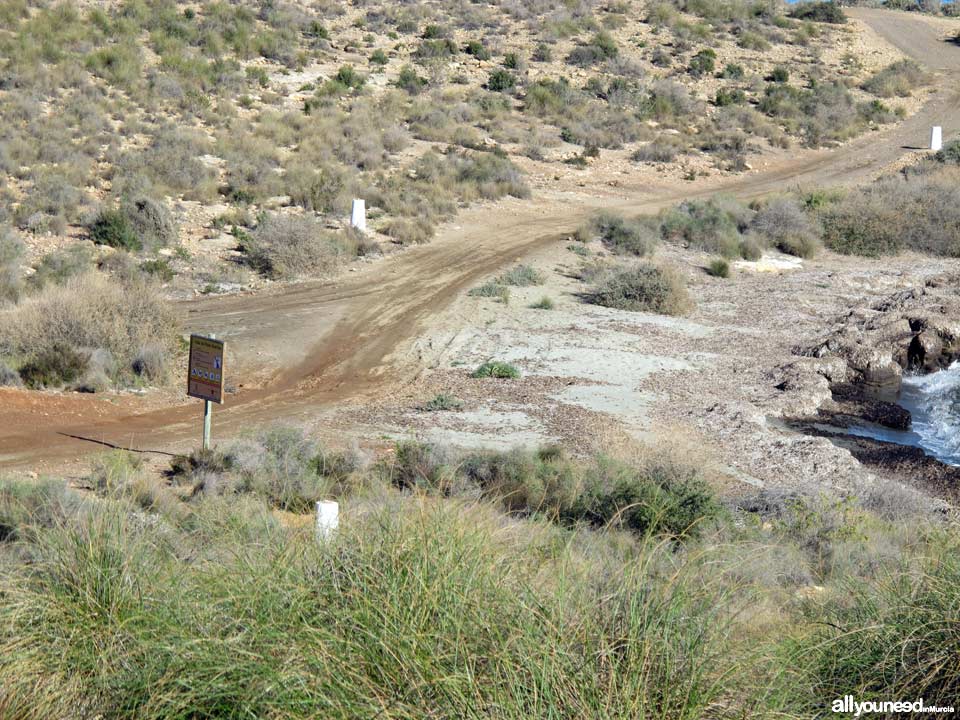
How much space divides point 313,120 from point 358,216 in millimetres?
11199

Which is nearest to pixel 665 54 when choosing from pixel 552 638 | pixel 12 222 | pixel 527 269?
pixel 527 269

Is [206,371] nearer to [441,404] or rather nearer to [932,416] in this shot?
[441,404]

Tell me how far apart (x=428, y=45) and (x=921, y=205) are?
2661 centimetres

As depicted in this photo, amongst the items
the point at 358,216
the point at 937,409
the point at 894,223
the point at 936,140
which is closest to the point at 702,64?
the point at 936,140

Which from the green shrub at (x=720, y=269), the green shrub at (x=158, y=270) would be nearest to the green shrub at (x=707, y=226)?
the green shrub at (x=720, y=269)

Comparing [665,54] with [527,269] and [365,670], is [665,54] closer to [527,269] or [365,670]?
[527,269]

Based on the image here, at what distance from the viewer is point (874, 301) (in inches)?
1013

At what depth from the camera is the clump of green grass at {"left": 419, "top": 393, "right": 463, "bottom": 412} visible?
16.7 metres

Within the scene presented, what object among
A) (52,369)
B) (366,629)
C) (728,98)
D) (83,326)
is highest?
(728,98)

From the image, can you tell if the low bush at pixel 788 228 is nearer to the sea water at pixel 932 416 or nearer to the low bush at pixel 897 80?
the sea water at pixel 932 416

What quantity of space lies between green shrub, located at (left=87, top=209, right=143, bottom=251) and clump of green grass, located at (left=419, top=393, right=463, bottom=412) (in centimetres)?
1114

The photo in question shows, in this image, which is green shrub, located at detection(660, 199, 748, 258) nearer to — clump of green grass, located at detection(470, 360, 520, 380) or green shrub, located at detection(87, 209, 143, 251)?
clump of green grass, located at detection(470, 360, 520, 380)

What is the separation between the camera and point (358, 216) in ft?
91.8

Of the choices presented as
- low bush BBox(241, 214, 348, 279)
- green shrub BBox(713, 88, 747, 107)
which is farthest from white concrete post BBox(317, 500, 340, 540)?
green shrub BBox(713, 88, 747, 107)
